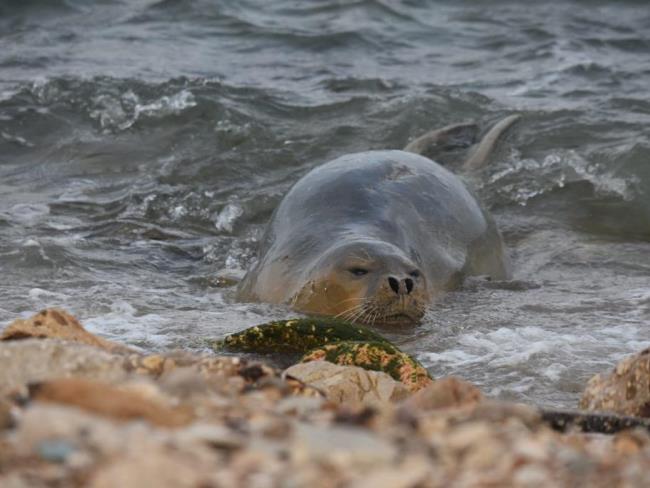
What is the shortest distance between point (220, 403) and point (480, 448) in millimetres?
472

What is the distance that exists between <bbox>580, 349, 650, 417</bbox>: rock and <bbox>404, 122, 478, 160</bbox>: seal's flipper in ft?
15.8

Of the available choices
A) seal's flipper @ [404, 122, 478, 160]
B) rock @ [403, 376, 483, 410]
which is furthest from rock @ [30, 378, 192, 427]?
seal's flipper @ [404, 122, 478, 160]

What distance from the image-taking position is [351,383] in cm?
381

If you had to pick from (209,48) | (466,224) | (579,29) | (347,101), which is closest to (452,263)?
(466,224)

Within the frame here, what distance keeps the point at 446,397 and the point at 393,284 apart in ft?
9.00

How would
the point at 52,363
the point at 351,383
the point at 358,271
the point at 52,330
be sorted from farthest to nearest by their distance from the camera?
1. the point at 358,271
2. the point at 351,383
3. the point at 52,330
4. the point at 52,363

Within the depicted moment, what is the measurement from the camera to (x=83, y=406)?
2119 mm

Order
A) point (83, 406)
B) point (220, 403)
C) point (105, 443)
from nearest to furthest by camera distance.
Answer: point (105, 443) < point (83, 406) < point (220, 403)

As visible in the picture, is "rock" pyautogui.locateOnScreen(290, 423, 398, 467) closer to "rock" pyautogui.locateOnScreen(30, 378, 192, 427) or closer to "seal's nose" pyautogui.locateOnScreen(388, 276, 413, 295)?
"rock" pyautogui.locateOnScreen(30, 378, 192, 427)

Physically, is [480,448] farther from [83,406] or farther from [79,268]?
[79,268]

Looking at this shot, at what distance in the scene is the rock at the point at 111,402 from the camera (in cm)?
212

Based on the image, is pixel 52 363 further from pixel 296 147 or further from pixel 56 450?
pixel 296 147

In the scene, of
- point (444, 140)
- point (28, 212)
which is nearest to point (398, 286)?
point (28, 212)

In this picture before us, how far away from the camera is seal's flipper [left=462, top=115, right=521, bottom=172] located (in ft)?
27.8
